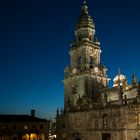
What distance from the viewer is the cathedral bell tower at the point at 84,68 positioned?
66.7 meters

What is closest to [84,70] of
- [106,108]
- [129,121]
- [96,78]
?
[96,78]

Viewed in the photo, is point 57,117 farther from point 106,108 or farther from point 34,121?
point 106,108

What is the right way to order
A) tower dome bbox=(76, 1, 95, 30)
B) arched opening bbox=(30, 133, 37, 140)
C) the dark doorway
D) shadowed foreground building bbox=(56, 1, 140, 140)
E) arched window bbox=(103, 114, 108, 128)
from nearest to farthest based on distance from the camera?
1. shadowed foreground building bbox=(56, 1, 140, 140)
2. the dark doorway
3. arched window bbox=(103, 114, 108, 128)
4. arched opening bbox=(30, 133, 37, 140)
5. tower dome bbox=(76, 1, 95, 30)

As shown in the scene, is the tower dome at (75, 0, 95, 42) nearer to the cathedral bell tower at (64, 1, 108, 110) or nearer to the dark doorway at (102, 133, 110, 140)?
the cathedral bell tower at (64, 1, 108, 110)

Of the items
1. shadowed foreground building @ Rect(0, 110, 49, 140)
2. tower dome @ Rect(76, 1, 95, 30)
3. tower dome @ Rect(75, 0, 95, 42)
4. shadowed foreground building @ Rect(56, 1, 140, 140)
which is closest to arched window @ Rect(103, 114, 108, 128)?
shadowed foreground building @ Rect(56, 1, 140, 140)

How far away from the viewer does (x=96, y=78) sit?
224ft

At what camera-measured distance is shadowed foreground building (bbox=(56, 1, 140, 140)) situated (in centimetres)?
5044

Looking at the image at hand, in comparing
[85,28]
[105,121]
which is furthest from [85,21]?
[105,121]

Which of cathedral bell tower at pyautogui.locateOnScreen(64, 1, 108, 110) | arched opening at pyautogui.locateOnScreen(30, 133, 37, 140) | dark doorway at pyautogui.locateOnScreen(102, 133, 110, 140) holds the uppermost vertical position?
cathedral bell tower at pyautogui.locateOnScreen(64, 1, 108, 110)

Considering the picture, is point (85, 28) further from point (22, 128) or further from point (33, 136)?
point (33, 136)

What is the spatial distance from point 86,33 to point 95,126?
24304 millimetres

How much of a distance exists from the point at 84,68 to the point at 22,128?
62.2 feet

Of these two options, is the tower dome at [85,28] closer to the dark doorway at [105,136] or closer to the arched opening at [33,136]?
the arched opening at [33,136]

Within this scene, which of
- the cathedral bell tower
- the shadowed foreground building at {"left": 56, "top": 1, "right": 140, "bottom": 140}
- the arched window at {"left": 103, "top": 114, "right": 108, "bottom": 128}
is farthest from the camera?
the cathedral bell tower
